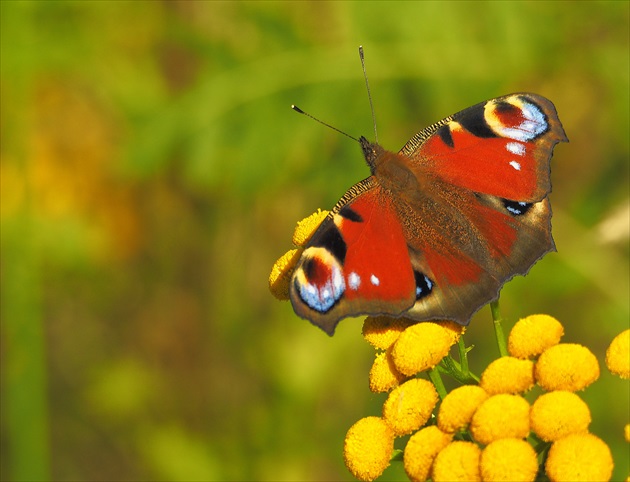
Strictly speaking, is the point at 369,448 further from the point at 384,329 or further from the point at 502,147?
the point at 502,147

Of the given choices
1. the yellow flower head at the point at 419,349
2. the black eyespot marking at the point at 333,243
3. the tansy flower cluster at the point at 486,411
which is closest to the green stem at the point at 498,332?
the tansy flower cluster at the point at 486,411

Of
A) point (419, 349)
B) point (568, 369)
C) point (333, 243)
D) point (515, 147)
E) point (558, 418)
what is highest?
point (515, 147)

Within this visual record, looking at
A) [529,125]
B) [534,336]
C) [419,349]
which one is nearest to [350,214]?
[419,349]

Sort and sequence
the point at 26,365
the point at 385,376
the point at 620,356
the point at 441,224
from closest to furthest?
1. the point at 620,356
2. the point at 385,376
3. the point at 441,224
4. the point at 26,365

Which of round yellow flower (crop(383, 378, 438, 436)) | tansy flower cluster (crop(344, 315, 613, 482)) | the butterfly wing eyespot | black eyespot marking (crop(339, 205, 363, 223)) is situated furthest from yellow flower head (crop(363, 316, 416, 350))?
the butterfly wing eyespot

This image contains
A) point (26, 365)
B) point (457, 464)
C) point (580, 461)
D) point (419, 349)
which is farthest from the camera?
point (26, 365)

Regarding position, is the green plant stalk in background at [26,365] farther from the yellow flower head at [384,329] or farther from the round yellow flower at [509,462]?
the round yellow flower at [509,462]

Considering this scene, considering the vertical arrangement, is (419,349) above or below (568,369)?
above

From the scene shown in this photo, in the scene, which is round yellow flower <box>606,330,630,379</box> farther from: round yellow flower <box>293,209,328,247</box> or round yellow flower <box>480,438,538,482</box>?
round yellow flower <box>293,209,328,247</box>
